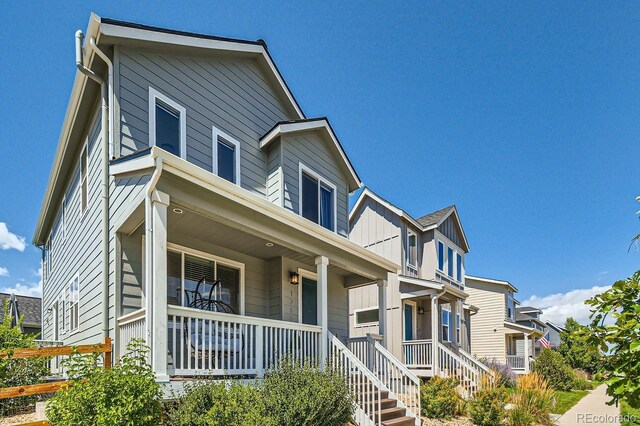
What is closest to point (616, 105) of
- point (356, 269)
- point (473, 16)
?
point (473, 16)

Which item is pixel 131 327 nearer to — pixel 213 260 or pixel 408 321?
pixel 213 260

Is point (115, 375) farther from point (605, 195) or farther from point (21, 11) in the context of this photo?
point (605, 195)

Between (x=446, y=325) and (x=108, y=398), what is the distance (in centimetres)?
1722

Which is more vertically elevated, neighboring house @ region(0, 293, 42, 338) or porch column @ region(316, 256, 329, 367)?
porch column @ region(316, 256, 329, 367)

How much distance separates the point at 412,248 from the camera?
19.3m

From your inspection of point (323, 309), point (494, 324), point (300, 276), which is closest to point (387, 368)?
point (323, 309)

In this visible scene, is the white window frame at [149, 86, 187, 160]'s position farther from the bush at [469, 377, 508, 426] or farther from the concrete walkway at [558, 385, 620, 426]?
the concrete walkway at [558, 385, 620, 426]

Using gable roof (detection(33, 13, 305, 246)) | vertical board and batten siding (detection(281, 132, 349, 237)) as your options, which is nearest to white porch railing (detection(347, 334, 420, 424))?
vertical board and batten siding (detection(281, 132, 349, 237))

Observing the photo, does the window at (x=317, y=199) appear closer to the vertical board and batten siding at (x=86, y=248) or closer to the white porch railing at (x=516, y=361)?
the vertical board and batten siding at (x=86, y=248)

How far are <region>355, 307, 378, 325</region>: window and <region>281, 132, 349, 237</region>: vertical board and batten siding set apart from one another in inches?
188

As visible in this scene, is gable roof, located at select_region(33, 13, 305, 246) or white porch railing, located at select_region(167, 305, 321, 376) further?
gable roof, located at select_region(33, 13, 305, 246)

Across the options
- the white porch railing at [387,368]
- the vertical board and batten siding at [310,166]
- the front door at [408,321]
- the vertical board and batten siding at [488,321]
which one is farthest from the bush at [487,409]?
the vertical board and batten siding at [488,321]

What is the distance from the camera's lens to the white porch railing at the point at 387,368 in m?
9.28

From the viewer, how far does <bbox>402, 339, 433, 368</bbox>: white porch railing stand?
15.2 m
